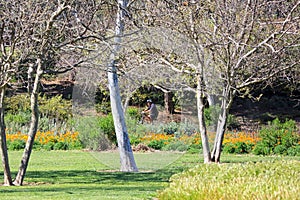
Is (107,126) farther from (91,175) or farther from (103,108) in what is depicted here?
(91,175)

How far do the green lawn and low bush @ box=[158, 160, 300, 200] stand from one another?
973 mm

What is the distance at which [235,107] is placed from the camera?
28406 mm

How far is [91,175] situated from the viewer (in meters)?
12.7

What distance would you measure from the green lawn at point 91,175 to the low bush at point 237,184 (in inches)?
38.3

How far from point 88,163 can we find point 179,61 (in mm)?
3949

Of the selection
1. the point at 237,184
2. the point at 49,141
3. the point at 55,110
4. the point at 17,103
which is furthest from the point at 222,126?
the point at 17,103

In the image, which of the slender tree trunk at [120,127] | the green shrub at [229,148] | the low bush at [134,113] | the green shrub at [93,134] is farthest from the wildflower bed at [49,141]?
the slender tree trunk at [120,127]

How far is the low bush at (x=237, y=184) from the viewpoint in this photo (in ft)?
21.0

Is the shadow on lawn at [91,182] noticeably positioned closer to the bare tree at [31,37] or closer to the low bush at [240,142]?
the bare tree at [31,37]

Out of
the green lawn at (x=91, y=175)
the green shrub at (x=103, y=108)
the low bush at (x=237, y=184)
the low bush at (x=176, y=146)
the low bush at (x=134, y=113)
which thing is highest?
the green shrub at (x=103, y=108)

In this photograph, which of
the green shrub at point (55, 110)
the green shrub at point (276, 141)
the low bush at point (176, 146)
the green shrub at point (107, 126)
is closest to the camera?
the low bush at point (176, 146)

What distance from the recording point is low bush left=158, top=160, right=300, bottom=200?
6402mm

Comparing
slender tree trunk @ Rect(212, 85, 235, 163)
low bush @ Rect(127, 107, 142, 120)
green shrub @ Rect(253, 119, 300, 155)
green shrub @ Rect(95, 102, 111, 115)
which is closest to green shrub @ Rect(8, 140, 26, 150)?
green shrub @ Rect(95, 102, 111, 115)

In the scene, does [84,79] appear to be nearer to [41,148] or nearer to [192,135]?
[192,135]
